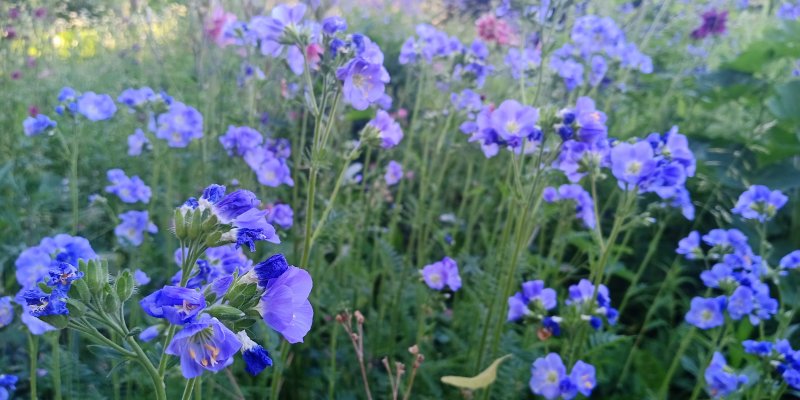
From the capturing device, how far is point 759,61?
12.8ft

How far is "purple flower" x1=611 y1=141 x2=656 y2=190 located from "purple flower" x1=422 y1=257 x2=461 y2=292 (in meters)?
0.72

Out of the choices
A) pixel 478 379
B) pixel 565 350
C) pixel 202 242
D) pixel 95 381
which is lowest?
pixel 95 381

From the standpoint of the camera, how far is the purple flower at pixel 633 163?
1977 millimetres

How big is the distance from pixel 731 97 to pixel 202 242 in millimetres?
3828

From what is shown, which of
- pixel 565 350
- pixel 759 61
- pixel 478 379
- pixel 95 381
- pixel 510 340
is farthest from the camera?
pixel 759 61

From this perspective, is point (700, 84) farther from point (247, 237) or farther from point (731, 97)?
point (247, 237)

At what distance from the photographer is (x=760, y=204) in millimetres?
2404

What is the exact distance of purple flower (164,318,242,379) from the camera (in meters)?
→ 0.90

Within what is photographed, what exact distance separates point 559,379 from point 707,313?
2.12 ft

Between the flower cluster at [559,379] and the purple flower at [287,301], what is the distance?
50.8 inches

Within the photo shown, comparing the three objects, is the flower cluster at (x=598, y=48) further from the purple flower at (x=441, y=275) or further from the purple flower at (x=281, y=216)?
the purple flower at (x=281, y=216)

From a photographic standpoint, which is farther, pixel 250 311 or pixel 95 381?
pixel 95 381

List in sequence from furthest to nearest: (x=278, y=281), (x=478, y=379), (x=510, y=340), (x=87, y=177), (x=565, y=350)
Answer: (x=87, y=177) < (x=510, y=340) < (x=565, y=350) < (x=478, y=379) < (x=278, y=281)

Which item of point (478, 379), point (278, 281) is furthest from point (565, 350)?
point (278, 281)
